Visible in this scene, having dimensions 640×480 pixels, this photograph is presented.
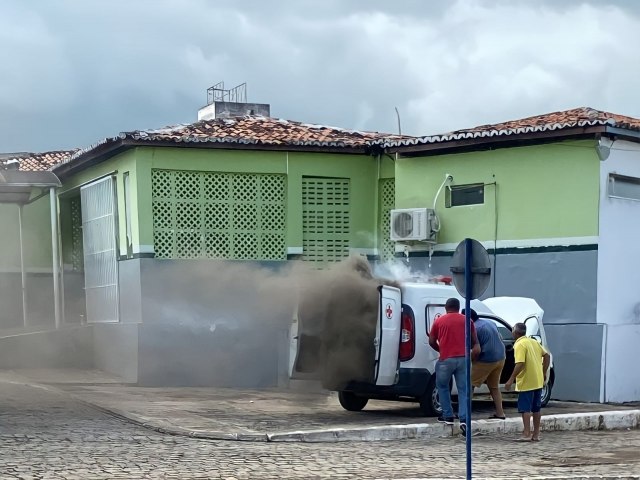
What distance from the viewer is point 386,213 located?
824 inches

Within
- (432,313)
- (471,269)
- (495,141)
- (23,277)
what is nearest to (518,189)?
(495,141)

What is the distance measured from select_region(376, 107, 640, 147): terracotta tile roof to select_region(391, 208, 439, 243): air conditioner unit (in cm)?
134

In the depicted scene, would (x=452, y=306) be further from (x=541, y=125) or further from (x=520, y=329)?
(x=541, y=125)

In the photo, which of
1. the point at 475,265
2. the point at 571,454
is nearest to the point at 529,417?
the point at 571,454

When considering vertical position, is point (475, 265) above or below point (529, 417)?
above

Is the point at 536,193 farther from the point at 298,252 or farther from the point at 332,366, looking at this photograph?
the point at 332,366

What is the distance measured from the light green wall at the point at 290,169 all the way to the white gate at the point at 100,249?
162 centimetres

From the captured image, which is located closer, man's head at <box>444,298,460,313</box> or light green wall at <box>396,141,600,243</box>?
man's head at <box>444,298,460,313</box>

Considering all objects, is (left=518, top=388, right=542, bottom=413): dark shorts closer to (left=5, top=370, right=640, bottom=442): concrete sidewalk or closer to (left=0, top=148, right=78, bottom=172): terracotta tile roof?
(left=5, top=370, right=640, bottom=442): concrete sidewalk

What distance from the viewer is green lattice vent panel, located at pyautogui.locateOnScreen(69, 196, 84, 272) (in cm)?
2489

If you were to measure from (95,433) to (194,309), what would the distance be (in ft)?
25.0

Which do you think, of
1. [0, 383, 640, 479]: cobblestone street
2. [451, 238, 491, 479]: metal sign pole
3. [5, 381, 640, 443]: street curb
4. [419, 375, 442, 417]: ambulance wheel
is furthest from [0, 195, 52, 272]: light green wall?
[451, 238, 491, 479]: metal sign pole

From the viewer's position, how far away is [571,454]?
1213 cm

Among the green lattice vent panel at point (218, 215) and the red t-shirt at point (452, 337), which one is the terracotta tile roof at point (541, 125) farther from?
the red t-shirt at point (452, 337)
